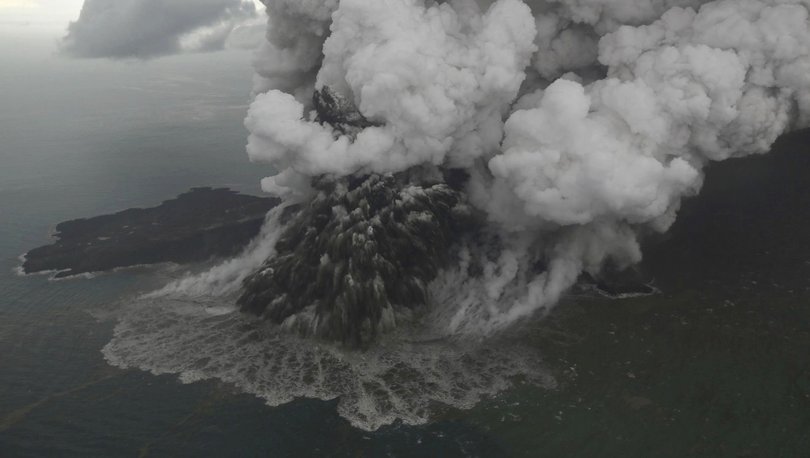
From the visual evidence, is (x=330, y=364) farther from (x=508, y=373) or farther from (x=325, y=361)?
(x=508, y=373)

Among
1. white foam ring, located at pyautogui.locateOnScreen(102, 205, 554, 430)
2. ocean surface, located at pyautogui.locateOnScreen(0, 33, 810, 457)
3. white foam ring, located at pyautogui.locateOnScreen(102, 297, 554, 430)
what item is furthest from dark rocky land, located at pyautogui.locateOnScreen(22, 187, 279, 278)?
white foam ring, located at pyautogui.locateOnScreen(102, 297, 554, 430)

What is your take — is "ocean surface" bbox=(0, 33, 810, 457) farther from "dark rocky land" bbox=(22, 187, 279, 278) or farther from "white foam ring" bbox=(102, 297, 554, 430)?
"dark rocky land" bbox=(22, 187, 279, 278)

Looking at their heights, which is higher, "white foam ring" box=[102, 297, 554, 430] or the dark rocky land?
the dark rocky land

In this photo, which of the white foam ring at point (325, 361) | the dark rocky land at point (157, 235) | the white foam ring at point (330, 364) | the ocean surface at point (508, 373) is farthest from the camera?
the dark rocky land at point (157, 235)

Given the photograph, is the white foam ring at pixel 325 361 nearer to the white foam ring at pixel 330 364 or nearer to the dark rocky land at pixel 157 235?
the white foam ring at pixel 330 364

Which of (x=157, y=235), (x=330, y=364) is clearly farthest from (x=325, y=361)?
(x=157, y=235)

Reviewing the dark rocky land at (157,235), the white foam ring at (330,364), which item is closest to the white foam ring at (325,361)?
the white foam ring at (330,364)

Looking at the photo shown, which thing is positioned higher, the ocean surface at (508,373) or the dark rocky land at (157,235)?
the dark rocky land at (157,235)
